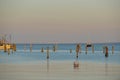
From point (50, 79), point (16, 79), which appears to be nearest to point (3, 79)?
point (16, 79)

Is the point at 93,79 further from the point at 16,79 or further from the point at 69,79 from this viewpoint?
the point at 16,79

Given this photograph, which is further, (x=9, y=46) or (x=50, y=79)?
(x=9, y=46)

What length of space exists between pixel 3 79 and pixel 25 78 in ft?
1.77

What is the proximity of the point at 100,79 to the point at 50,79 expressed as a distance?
1209 millimetres

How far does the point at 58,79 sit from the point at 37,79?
0.50 m

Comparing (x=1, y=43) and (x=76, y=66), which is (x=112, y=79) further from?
(x=1, y=43)

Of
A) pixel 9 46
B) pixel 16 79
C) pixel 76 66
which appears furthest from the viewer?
pixel 9 46

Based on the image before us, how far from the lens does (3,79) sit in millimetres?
9867

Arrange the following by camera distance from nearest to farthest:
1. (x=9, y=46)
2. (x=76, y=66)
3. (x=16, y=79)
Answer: (x=16, y=79) → (x=76, y=66) → (x=9, y=46)

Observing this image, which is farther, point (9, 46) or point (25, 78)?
point (9, 46)

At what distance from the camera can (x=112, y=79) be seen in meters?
9.94

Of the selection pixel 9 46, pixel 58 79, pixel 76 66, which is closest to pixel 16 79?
pixel 58 79

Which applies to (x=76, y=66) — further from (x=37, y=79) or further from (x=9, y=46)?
(x=9, y=46)

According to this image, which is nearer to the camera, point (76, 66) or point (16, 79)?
point (16, 79)
